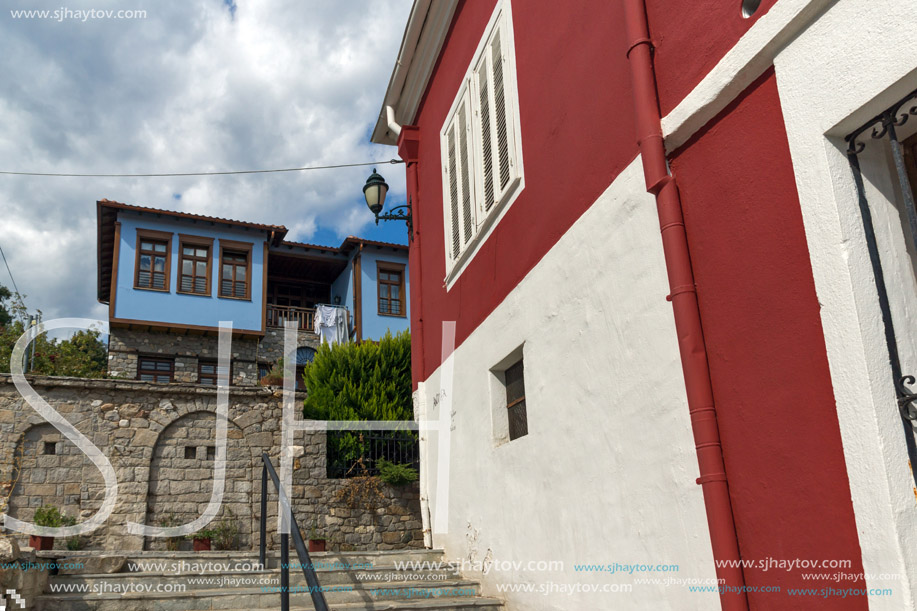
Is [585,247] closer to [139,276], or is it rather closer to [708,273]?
[708,273]

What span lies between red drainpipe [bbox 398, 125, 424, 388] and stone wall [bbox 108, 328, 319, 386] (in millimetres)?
10851

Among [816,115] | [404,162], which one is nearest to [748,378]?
[816,115]

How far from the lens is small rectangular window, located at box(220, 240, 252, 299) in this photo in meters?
18.5

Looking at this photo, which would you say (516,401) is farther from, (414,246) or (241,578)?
(414,246)

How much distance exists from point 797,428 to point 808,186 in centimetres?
85

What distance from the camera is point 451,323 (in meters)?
6.73

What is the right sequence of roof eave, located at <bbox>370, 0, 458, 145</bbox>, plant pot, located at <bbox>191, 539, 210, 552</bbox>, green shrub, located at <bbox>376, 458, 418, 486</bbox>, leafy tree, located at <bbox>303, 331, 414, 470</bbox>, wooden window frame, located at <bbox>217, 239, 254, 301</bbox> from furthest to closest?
wooden window frame, located at <bbox>217, 239, 254, 301</bbox>, leafy tree, located at <bbox>303, 331, 414, 470</bbox>, green shrub, located at <bbox>376, 458, 418, 486</bbox>, plant pot, located at <bbox>191, 539, 210, 552</bbox>, roof eave, located at <bbox>370, 0, 458, 145</bbox>

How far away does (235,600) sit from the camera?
4.75 metres

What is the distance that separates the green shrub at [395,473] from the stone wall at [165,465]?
5.0 inches

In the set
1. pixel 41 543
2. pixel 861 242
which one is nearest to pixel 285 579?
pixel 861 242

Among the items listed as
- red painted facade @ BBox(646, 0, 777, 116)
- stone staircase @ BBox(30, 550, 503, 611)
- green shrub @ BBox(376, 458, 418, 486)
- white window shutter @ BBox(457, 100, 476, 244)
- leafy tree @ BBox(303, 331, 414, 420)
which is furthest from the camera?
leafy tree @ BBox(303, 331, 414, 420)

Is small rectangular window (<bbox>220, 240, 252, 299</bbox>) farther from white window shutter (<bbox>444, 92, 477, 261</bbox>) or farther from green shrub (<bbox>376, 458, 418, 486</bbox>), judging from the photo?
white window shutter (<bbox>444, 92, 477, 261</bbox>)

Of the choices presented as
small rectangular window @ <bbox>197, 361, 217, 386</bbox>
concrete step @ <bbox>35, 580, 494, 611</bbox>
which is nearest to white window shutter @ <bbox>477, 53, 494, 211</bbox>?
concrete step @ <bbox>35, 580, 494, 611</bbox>

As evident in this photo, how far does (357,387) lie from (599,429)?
6.90m
